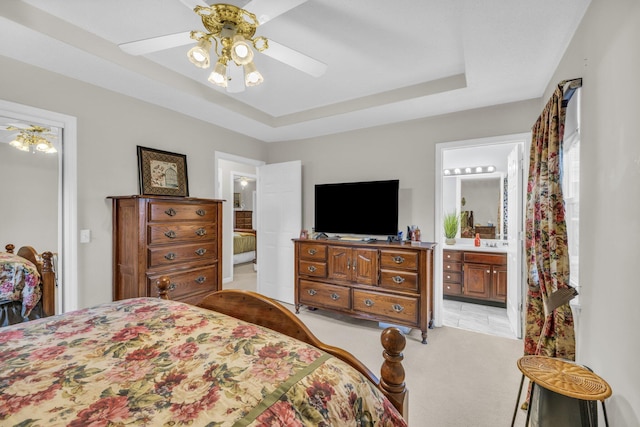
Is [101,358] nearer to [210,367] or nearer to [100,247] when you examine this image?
[210,367]

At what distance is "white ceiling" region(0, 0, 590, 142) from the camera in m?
1.76

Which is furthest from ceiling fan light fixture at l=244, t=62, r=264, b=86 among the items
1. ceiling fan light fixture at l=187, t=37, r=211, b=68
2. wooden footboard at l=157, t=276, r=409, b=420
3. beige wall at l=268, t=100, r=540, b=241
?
beige wall at l=268, t=100, r=540, b=241

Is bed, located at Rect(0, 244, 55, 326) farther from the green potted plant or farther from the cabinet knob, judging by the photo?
the green potted plant

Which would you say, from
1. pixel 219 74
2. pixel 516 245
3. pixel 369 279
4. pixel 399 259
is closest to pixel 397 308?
pixel 369 279

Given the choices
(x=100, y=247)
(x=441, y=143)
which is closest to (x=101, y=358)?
(x=100, y=247)

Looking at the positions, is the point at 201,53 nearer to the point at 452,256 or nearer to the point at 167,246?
the point at 167,246

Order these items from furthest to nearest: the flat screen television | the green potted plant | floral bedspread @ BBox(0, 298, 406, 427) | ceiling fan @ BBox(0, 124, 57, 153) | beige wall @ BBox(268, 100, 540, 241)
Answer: the green potted plant
the flat screen television
beige wall @ BBox(268, 100, 540, 241)
ceiling fan @ BBox(0, 124, 57, 153)
floral bedspread @ BBox(0, 298, 406, 427)

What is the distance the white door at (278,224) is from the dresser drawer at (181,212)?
1333mm

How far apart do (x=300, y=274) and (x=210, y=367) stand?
9.20 feet

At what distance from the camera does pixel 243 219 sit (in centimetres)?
945

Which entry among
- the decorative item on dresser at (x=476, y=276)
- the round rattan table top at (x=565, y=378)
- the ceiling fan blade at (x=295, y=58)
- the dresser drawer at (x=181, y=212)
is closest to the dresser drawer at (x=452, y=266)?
the decorative item on dresser at (x=476, y=276)

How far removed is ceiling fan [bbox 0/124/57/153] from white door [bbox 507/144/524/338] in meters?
4.31

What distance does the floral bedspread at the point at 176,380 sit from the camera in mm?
678

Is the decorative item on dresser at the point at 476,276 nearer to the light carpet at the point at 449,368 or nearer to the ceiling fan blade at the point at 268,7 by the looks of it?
the light carpet at the point at 449,368
